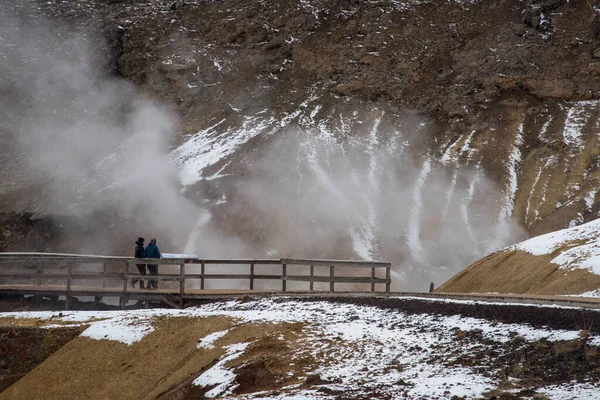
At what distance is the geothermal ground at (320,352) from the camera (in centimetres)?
1130

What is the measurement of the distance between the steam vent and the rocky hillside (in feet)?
0.66

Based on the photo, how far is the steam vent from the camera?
14.1 metres

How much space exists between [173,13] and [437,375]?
6919 centimetres

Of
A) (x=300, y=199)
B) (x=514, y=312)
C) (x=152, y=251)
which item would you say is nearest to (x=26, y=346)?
(x=152, y=251)

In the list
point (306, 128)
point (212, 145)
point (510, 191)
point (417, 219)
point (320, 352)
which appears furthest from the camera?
point (306, 128)

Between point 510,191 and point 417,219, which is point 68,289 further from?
point 510,191

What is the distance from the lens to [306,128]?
5759 centimetres

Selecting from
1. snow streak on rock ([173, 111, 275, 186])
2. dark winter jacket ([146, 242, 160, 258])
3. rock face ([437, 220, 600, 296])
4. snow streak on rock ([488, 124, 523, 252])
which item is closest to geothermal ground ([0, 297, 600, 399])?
rock face ([437, 220, 600, 296])

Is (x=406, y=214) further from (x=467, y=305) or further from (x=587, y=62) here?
(x=467, y=305)

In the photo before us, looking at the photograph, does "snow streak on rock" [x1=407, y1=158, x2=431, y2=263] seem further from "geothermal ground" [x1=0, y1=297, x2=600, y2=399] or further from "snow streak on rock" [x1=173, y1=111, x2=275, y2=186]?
"geothermal ground" [x1=0, y1=297, x2=600, y2=399]

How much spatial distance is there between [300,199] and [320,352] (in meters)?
36.5

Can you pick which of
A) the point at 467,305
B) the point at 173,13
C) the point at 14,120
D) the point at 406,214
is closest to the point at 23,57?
the point at 14,120

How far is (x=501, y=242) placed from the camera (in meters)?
46.2

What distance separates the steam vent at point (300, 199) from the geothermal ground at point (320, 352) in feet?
0.22
